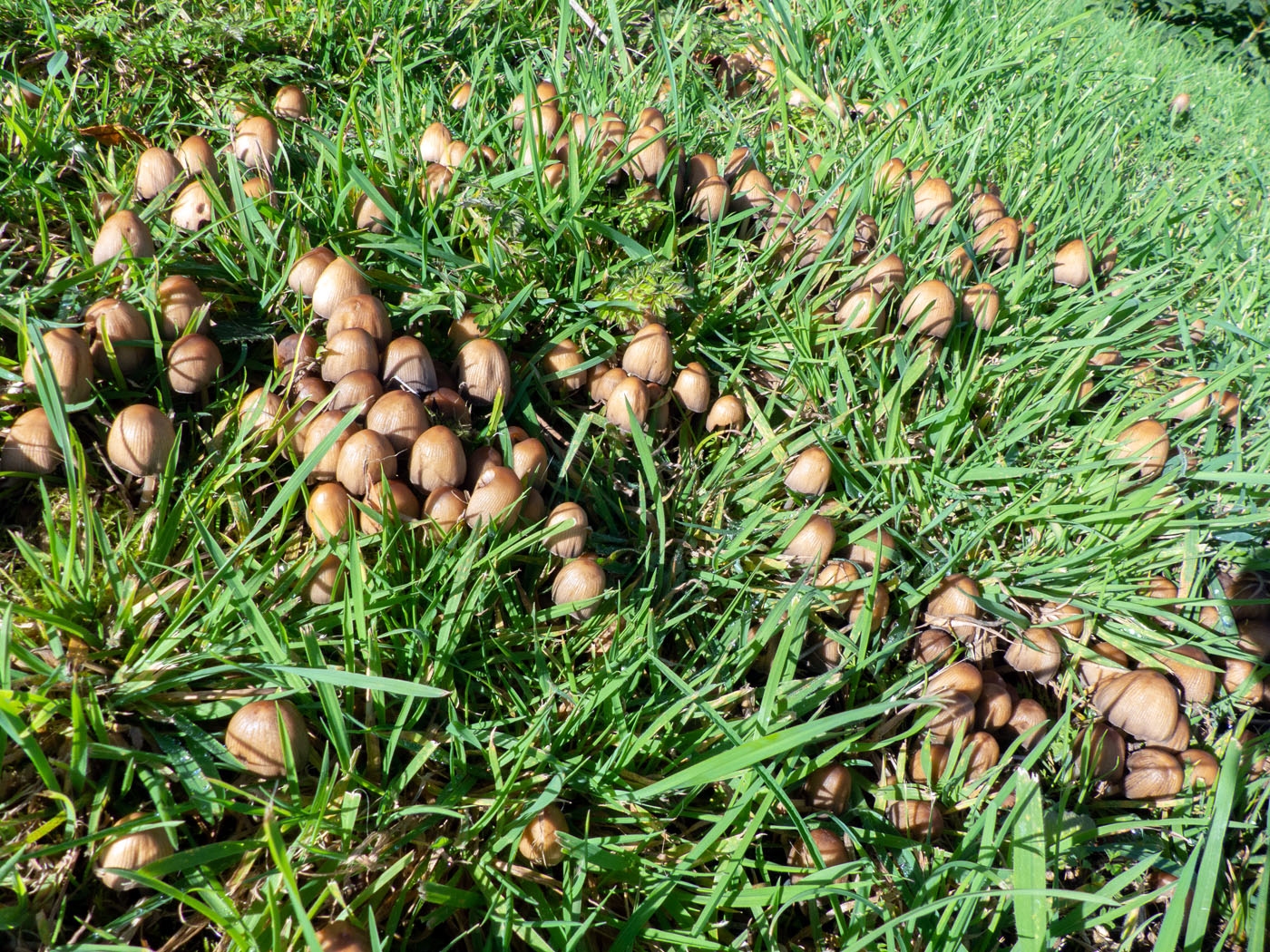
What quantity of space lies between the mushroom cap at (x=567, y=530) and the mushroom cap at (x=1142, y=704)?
122 cm

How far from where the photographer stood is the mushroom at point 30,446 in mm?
1549

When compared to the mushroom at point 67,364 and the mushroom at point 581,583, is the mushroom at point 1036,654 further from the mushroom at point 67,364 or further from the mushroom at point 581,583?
the mushroom at point 67,364

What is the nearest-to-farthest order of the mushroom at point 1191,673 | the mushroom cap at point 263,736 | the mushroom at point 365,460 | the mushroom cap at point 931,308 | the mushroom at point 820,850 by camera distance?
the mushroom cap at point 263,736, the mushroom at point 820,850, the mushroom at point 365,460, the mushroom at point 1191,673, the mushroom cap at point 931,308

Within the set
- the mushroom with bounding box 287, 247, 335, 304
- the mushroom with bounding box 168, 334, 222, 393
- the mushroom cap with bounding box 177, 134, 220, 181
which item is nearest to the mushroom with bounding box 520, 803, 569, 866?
the mushroom with bounding box 168, 334, 222, 393

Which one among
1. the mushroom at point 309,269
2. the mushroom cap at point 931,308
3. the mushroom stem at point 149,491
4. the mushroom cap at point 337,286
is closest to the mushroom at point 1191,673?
the mushroom cap at point 931,308

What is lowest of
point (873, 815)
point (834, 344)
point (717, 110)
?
point (873, 815)

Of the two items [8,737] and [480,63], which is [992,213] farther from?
[8,737]

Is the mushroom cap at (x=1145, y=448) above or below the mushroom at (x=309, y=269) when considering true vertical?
below

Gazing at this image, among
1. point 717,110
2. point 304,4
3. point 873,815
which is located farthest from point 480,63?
point 873,815

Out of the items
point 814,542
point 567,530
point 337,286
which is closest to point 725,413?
point 814,542

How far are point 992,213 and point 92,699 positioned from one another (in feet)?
8.70

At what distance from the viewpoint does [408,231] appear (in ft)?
7.01

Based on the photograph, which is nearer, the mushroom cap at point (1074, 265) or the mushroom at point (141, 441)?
the mushroom at point (141, 441)

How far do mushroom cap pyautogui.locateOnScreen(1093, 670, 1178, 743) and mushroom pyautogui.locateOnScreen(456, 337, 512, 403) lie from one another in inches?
59.2
